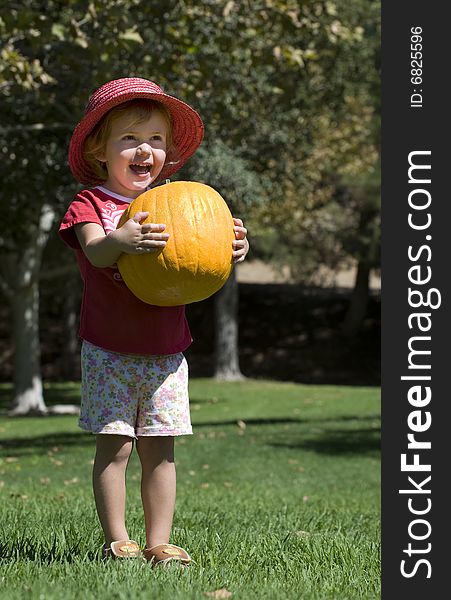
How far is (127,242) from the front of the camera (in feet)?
12.6

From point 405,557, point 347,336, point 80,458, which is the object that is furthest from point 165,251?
point 347,336

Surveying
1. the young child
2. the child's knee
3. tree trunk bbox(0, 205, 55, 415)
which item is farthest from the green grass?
tree trunk bbox(0, 205, 55, 415)

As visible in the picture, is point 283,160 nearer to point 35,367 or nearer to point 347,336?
point 35,367

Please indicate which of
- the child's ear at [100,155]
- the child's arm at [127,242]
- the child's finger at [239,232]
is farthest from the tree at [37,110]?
the child's arm at [127,242]

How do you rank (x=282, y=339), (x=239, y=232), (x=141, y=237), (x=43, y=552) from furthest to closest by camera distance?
(x=282, y=339) < (x=43, y=552) < (x=239, y=232) < (x=141, y=237)

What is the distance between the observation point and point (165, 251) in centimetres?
390

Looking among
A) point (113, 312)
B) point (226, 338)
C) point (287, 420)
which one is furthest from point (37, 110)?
point (226, 338)

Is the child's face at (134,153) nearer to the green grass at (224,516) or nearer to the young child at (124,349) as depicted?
the young child at (124,349)

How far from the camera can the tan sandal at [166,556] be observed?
4031 millimetres

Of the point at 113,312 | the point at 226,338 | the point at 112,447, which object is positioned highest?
the point at 226,338

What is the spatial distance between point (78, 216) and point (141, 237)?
40cm

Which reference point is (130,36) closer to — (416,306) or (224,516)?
(224,516)

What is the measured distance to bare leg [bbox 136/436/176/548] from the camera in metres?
4.18

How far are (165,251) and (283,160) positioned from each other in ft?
64.5
